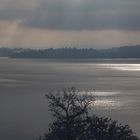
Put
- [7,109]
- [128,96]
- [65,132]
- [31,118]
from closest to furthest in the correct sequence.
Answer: [65,132]
[31,118]
[7,109]
[128,96]

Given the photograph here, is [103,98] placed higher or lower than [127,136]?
lower

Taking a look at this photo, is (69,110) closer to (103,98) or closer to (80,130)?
(80,130)

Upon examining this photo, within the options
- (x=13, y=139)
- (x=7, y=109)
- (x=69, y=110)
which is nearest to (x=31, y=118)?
(x=7, y=109)

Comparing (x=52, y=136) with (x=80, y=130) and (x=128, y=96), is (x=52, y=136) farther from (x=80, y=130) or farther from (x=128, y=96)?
(x=128, y=96)

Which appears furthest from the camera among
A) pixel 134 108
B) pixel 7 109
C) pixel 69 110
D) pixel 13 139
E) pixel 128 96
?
pixel 128 96

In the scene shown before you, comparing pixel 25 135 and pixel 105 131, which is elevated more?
pixel 105 131

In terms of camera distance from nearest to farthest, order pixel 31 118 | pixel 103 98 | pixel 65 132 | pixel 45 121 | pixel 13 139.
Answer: pixel 65 132 → pixel 13 139 → pixel 45 121 → pixel 31 118 → pixel 103 98

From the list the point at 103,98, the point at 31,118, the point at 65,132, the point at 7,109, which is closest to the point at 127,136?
the point at 65,132

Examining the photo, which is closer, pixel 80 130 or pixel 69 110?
pixel 80 130

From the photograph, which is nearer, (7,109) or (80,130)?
(80,130)
